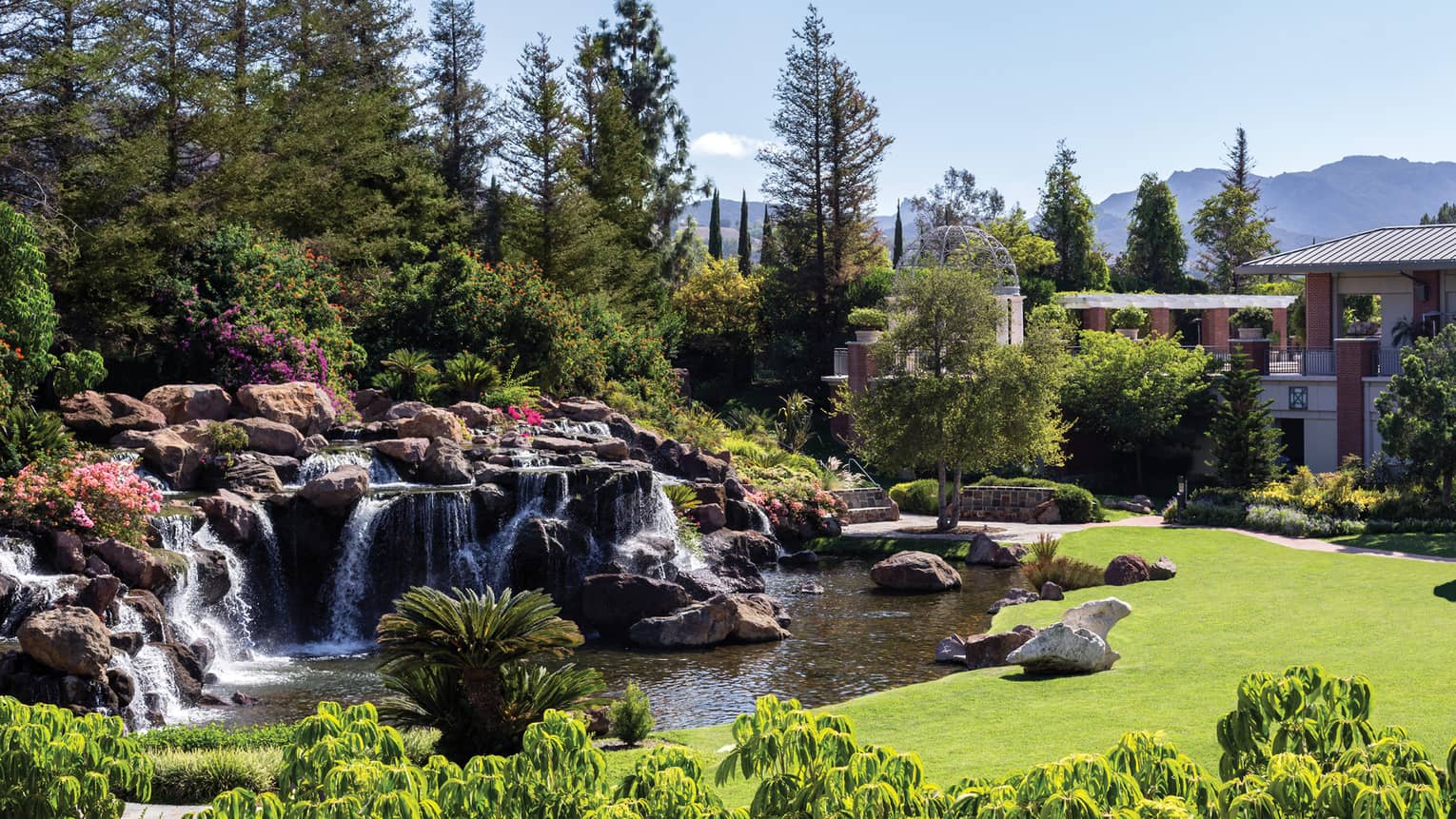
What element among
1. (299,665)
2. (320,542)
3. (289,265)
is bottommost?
(299,665)

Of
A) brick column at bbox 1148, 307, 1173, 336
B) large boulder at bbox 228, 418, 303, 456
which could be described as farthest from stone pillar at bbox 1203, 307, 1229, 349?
large boulder at bbox 228, 418, 303, 456

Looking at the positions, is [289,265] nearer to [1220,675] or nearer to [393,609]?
[393,609]

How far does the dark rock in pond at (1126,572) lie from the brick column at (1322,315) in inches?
600

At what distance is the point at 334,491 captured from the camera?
21.0 metres

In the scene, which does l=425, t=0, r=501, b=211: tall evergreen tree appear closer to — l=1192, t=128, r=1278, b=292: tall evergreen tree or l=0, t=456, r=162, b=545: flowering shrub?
l=0, t=456, r=162, b=545: flowering shrub

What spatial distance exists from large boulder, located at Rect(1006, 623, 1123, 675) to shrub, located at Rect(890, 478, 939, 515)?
17.4m

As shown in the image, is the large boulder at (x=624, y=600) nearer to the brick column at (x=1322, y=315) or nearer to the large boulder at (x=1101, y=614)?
the large boulder at (x=1101, y=614)

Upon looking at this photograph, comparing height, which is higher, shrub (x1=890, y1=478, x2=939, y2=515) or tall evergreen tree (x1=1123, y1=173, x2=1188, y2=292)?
tall evergreen tree (x1=1123, y1=173, x2=1188, y2=292)

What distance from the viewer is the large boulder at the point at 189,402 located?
2341cm

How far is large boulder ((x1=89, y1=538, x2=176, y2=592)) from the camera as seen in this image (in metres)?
17.7

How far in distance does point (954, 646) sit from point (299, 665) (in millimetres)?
9155

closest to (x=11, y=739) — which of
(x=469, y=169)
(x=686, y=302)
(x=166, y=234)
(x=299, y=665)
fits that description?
Result: (x=299, y=665)

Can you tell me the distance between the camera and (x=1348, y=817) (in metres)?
5.18

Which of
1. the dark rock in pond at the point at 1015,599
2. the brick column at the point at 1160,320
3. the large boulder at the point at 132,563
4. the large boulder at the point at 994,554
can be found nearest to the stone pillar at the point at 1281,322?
the brick column at the point at 1160,320
